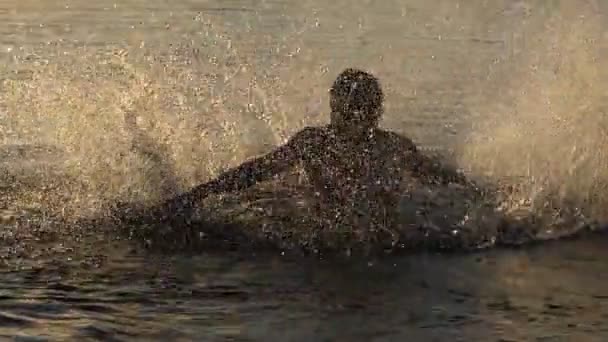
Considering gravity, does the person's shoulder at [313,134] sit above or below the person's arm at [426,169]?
above

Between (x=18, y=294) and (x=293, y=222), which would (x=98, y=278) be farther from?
(x=293, y=222)

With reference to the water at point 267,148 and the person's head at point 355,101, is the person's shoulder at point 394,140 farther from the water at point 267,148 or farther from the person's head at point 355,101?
the water at point 267,148

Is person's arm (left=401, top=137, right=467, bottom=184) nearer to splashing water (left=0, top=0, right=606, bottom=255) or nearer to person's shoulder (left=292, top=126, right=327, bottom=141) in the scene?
person's shoulder (left=292, top=126, right=327, bottom=141)

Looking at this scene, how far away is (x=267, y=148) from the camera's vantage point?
1448 centimetres

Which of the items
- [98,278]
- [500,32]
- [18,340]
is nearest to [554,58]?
[500,32]

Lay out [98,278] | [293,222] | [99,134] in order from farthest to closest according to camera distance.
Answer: [99,134], [293,222], [98,278]

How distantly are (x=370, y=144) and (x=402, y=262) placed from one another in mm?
1084

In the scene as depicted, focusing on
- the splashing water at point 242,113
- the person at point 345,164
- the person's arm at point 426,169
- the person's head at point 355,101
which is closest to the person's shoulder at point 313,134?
the person at point 345,164

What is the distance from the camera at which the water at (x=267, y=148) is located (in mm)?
8641

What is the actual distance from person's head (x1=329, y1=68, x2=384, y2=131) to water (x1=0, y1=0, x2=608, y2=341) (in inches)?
46.8

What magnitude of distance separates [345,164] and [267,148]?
159 inches

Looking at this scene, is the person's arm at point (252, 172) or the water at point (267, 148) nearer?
the water at point (267, 148)

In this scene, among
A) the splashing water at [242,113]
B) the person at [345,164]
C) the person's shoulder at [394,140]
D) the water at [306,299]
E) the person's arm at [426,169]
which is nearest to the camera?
the water at [306,299]

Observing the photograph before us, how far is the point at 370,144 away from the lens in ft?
34.5
